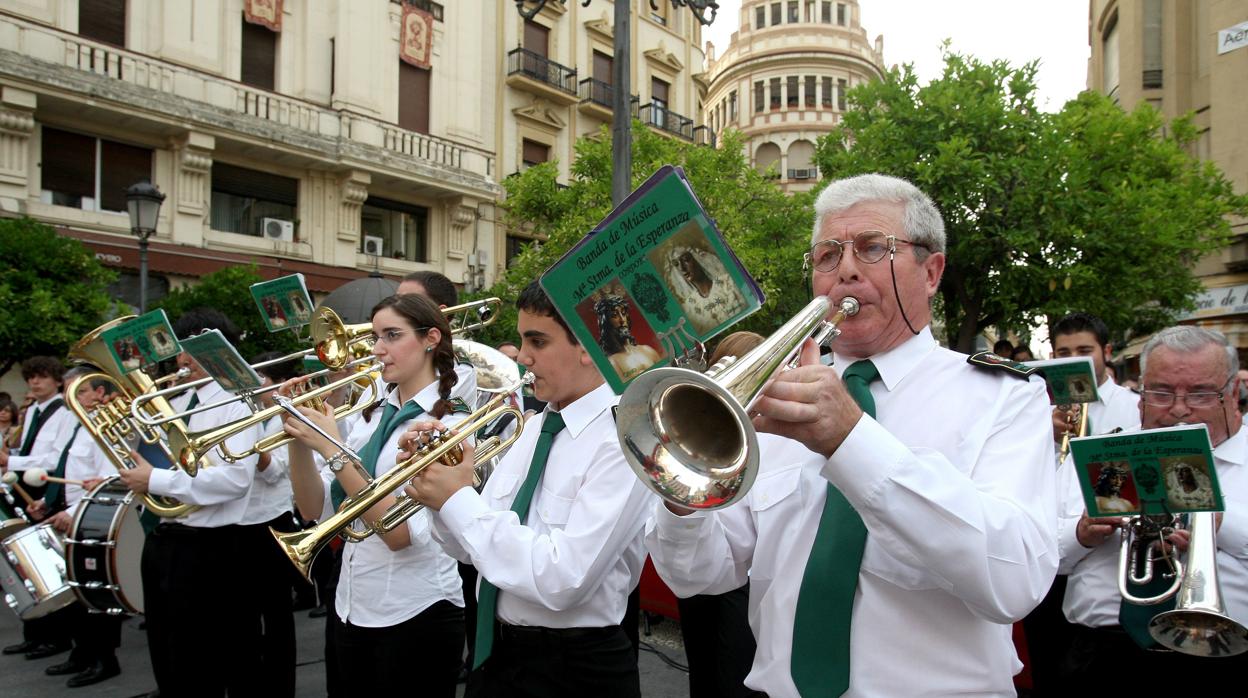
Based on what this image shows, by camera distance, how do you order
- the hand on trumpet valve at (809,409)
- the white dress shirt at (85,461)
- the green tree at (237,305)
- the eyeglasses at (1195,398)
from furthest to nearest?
the green tree at (237,305) → the white dress shirt at (85,461) → the eyeglasses at (1195,398) → the hand on trumpet valve at (809,409)

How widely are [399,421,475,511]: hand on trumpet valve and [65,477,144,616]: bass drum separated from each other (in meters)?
3.33

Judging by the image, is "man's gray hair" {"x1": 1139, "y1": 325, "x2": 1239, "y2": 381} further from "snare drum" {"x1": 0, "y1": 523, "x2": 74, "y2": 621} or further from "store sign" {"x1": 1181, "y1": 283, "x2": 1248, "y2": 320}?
"store sign" {"x1": 1181, "y1": 283, "x2": 1248, "y2": 320}

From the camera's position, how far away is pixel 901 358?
1930mm

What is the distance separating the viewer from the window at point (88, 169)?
1570 cm

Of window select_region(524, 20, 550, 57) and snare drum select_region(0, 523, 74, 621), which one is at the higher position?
window select_region(524, 20, 550, 57)

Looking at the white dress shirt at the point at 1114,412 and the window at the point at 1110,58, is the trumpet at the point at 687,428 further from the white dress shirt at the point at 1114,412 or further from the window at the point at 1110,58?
the window at the point at 1110,58

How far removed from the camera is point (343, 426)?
461 cm

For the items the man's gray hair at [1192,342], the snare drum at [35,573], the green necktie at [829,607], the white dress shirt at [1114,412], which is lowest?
the snare drum at [35,573]

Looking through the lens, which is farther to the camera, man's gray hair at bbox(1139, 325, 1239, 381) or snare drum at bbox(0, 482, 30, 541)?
snare drum at bbox(0, 482, 30, 541)

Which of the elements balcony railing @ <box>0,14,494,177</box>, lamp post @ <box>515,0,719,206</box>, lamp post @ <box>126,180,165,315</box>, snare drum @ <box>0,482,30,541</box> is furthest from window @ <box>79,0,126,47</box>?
lamp post @ <box>515,0,719,206</box>

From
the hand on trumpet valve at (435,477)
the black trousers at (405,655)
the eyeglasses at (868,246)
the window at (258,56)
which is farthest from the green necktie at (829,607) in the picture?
the window at (258,56)

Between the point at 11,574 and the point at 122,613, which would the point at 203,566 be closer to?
the point at 122,613

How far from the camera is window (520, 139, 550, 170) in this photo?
83.1 feet

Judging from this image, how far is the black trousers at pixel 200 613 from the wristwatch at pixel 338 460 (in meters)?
1.61
